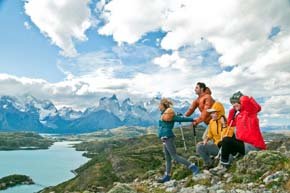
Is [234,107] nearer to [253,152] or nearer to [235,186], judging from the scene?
[253,152]

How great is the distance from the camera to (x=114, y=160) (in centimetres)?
19525

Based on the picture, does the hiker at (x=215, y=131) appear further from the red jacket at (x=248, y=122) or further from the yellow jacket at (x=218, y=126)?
the red jacket at (x=248, y=122)

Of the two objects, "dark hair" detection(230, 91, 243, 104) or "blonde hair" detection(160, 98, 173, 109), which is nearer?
"dark hair" detection(230, 91, 243, 104)

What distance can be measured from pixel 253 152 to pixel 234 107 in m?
2.08

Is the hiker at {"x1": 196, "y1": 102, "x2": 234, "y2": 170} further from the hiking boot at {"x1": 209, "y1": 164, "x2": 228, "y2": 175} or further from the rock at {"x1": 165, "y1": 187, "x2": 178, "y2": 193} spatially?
the rock at {"x1": 165, "y1": 187, "x2": 178, "y2": 193}

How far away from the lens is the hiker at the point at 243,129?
1509cm

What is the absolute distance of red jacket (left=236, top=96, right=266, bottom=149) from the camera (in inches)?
595

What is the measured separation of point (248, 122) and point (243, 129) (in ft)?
1.49

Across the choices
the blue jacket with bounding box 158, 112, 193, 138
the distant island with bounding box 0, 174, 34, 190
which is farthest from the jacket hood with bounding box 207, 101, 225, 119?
the distant island with bounding box 0, 174, 34, 190

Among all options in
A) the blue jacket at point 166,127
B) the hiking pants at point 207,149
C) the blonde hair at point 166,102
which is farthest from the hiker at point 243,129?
the blonde hair at point 166,102

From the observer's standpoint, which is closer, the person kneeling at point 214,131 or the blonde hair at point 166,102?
the blonde hair at point 166,102

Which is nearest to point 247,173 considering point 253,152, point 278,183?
point 253,152

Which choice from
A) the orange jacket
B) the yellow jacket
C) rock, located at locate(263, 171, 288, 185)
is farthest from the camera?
the orange jacket

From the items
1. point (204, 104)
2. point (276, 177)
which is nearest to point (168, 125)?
point (204, 104)
